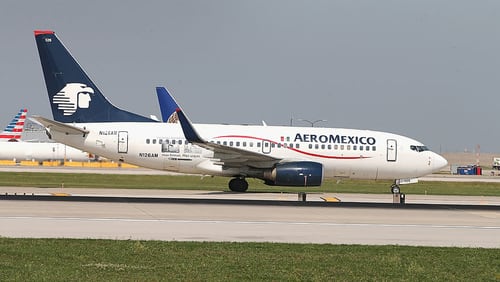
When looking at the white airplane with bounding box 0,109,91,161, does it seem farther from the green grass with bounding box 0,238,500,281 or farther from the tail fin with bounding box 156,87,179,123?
the green grass with bounding box 0,238,500,281

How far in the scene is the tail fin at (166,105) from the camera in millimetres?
50844

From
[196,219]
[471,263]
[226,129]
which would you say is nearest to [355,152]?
[226,129]

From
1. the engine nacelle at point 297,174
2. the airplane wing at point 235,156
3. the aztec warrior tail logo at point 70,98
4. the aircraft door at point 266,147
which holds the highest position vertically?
the aztec warrior tail logo at point 70,98

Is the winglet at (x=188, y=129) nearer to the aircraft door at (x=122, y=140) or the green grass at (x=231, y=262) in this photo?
the aircraft door at (x=122, y=140)

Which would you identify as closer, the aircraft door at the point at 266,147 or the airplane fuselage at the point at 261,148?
the airplane fuselage at the point at 261,148

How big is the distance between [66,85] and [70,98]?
0.70 meters

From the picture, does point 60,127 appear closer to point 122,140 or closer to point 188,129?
point 122,140

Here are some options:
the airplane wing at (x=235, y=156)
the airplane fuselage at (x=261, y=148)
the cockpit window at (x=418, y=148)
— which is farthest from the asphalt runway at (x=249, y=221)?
the cockpit window at (x=418, y=148)

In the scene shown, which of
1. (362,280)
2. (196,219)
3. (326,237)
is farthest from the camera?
(196,219)

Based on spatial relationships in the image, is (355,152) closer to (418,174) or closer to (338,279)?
(418,174)

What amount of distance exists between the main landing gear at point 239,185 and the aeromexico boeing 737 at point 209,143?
53mm

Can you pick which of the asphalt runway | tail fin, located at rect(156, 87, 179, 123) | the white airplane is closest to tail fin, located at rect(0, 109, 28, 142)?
the white airplane

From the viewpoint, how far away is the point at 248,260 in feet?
49.3

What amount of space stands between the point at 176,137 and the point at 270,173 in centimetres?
534
